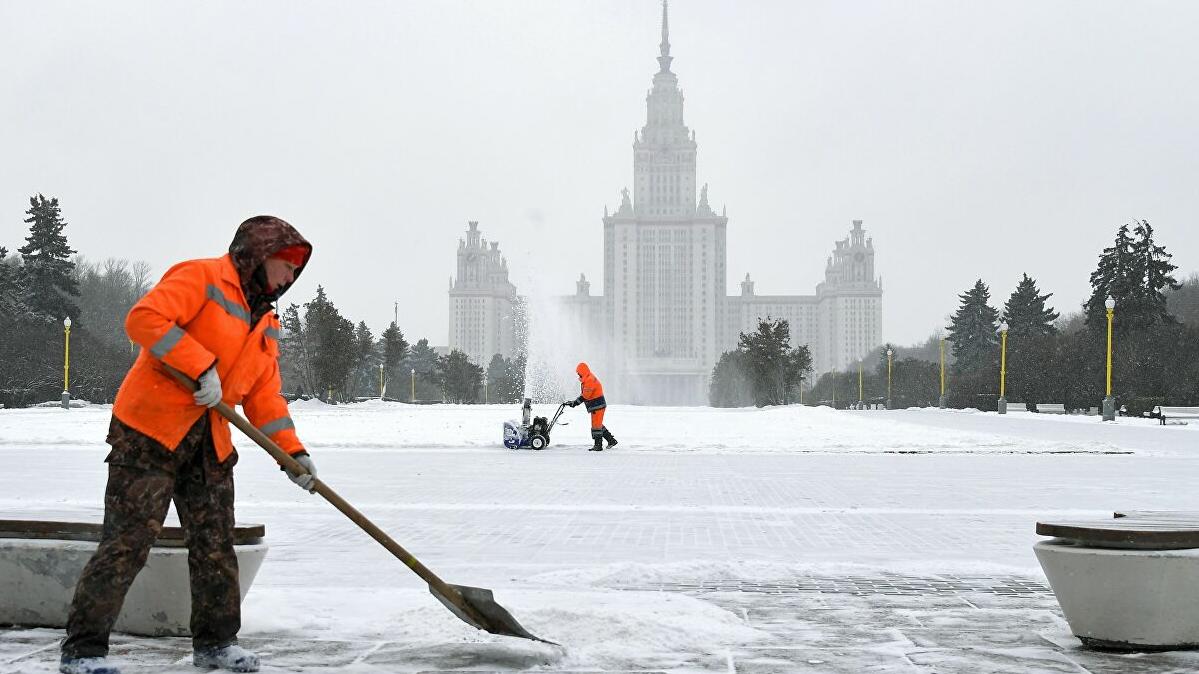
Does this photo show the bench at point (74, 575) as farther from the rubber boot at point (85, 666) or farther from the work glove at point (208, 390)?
the work glove at point (208, 390)

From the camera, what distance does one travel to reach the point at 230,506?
4.20 metres

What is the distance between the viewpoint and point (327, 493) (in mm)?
4230

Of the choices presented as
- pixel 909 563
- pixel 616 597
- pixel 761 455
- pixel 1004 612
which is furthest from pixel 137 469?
pixel 761 455

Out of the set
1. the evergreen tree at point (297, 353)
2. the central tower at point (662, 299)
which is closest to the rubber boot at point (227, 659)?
the evergreen tree at point (297, 353)

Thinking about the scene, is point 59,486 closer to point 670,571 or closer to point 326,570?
point 326,570

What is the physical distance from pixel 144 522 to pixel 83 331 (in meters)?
65.5

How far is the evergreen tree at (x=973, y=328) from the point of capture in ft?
291

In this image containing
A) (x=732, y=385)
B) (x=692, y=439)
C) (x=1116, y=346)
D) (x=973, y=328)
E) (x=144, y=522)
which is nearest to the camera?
(x=144, y=522)

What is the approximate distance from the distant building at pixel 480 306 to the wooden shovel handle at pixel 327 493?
17839 centimetres

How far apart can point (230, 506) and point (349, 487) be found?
846 cm

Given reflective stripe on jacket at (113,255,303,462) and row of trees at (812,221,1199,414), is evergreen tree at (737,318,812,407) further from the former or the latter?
reflective stripe on jacket at (113,255,303,462)

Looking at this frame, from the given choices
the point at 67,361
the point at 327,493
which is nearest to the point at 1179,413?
the point at 327,493

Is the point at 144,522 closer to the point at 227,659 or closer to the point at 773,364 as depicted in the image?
the point at 227,659

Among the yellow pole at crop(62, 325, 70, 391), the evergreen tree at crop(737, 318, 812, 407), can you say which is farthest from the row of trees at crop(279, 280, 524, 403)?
the evergreen tree at crop(737, 318, 812, 407)
